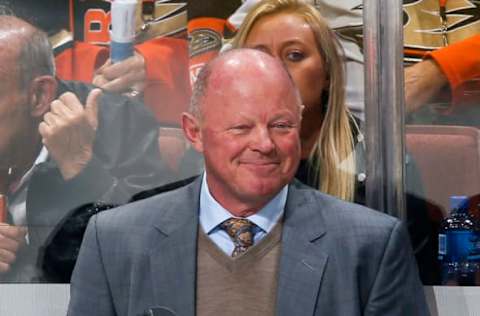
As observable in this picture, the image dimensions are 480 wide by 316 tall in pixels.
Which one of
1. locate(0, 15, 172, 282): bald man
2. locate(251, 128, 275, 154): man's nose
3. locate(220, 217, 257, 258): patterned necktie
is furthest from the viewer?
locate(0, 15, 172, 282): bald man

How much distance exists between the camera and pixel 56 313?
2467mm

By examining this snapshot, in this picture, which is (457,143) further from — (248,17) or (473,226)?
(248,17)

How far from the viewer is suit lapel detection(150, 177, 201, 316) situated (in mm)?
2275

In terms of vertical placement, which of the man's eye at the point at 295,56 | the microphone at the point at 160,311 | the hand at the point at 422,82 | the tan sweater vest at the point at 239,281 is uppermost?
the man's eye at the point at 295,56

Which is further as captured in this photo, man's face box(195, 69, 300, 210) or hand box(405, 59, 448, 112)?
hand box(405, 59, 448, 112)

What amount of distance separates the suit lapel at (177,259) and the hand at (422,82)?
0.71 meters

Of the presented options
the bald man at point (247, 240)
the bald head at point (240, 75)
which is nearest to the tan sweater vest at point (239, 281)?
the bald man at point (247, 240)

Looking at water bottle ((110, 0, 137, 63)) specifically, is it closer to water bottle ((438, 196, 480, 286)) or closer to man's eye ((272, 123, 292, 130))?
man's eye ((272, 123, 292, 130))

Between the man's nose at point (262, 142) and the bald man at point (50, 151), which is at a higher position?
→ the man's nose at point (262, 142)

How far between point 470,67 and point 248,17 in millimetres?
677

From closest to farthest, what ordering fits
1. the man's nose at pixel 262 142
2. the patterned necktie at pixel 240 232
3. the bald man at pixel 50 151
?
the man's nose at pixel 262 142, the patterned necktie at pixel 240 232, the bald man at pixel 50 151

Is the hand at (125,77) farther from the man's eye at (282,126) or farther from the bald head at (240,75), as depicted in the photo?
the man's eye at (282,126)

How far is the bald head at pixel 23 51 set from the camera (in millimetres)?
2422

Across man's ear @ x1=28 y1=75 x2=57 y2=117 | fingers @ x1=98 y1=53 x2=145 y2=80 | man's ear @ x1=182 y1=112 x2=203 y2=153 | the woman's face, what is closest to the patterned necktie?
man's ear @ x1=182 y1=112 x2=203 y2=153
